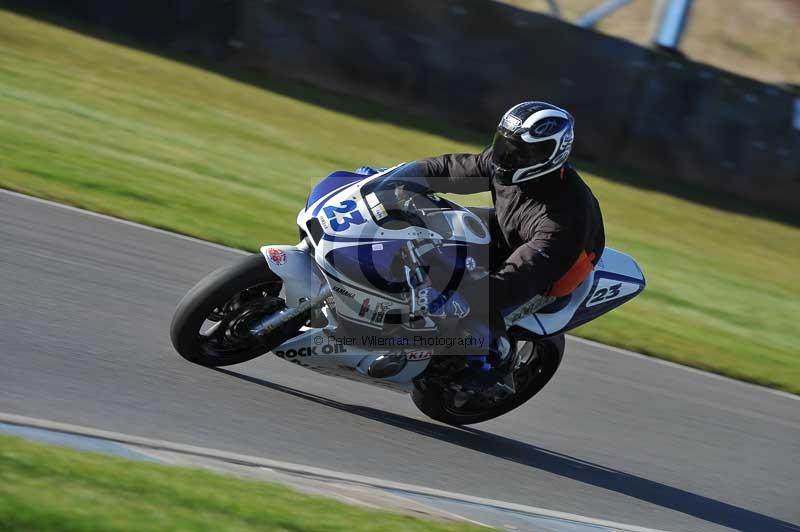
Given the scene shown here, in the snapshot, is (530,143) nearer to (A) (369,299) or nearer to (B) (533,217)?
(B) (533,217)

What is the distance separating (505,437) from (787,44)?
18.2m

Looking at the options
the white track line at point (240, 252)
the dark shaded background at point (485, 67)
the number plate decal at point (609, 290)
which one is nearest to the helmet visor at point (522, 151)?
the number plate decal at point (609, 290)

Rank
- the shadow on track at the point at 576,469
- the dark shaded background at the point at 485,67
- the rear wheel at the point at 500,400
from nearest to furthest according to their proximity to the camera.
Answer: the shadow on track at the point at 576,469 < the rear wheel at the point at 500,400 < the dark shaded background at the point at 485,67

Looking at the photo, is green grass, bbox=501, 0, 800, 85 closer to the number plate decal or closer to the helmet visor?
the number plate decal

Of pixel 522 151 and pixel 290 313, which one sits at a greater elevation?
pixel 522 151

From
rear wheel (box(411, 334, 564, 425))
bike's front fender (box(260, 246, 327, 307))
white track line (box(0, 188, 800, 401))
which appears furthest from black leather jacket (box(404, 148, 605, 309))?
white track line (box(0, 188, 800, 401))

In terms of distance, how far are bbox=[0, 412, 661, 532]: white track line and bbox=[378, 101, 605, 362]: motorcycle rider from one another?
0.88 m

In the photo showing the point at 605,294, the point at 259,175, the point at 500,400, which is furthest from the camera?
the point at 259,175

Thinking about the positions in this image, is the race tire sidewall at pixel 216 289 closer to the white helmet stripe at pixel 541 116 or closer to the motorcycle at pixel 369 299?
the motorcycle at pixel 369 299

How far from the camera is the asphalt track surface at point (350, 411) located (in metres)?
5.35

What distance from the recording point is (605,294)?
20.4 feet

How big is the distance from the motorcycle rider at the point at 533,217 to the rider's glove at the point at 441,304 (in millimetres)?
11

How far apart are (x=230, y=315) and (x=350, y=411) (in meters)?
0.90

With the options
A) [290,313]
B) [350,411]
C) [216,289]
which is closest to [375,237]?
[290,313]
